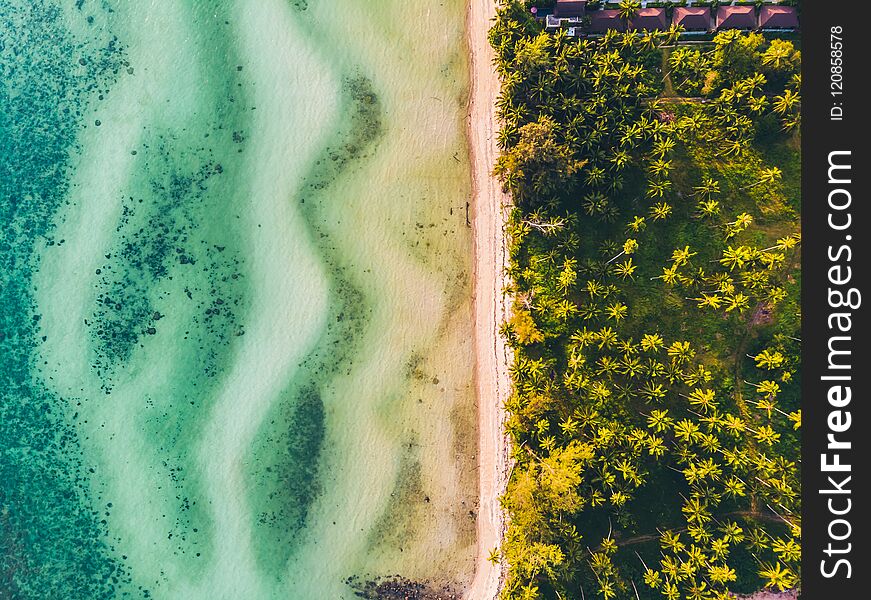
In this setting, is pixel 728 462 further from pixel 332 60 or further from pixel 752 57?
pixel 332 60

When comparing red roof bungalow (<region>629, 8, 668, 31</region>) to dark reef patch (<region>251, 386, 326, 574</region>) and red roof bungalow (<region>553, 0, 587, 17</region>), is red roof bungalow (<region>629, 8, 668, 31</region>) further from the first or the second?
dark reef patch (<region>251, 386, 326, 574</region>)

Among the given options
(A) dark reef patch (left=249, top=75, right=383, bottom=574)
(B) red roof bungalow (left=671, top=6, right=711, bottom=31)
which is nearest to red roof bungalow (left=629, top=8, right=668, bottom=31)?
(B) red roof bungalow (left=671, top=6, right=711, bottom=31)

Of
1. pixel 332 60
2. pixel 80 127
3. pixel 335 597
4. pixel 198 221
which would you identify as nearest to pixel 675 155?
pixel 332 60

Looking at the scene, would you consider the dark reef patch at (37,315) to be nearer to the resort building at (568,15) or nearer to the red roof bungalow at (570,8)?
the resort building at (568,15)

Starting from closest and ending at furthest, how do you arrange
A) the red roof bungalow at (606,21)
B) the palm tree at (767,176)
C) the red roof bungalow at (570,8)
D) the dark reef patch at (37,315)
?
the palm tree at (767,176) → the red roof bungalow at (570,8) → the red roof bungalow at (606,21) → the dark reef patch at (37,315)

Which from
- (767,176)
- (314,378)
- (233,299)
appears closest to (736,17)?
(767,176)

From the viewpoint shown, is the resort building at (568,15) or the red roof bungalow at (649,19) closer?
the resort building at (568,15)

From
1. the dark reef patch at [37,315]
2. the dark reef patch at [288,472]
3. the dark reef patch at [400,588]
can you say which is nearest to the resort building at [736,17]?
the dark reef patch at [288,472]

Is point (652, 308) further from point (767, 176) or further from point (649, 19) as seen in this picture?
point (649, 19)
